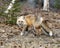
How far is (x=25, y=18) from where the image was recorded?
971cm

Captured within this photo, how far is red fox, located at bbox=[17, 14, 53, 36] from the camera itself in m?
9.51

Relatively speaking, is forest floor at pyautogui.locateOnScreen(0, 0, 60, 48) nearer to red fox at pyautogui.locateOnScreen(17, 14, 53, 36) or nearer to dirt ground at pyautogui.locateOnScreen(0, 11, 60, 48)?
dirt ground at pyautogui.locateOnScreen(0, 11, 60, 48)

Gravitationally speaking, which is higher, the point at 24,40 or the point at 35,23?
the point at 35,23

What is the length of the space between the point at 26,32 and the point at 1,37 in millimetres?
992

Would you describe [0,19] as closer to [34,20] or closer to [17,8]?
[17,8]

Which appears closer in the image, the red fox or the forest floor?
the forest floor

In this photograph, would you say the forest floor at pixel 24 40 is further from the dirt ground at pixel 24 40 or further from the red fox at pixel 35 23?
the red fox at pixel 35 23

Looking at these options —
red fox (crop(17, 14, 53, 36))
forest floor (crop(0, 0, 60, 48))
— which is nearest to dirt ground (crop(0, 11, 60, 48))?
forest floor (crop(0, 0, 60, 48))

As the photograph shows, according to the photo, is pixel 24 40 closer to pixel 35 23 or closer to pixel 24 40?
pixel 24 40

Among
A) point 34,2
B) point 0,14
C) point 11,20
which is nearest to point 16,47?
point 11,20

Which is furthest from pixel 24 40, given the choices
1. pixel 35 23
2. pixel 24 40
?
pixel 35 23

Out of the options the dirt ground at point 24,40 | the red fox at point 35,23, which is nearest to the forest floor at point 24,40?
the dirt ground at point 24,40

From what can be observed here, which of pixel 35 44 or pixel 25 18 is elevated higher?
pixel 25 18

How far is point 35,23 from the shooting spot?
962cm
